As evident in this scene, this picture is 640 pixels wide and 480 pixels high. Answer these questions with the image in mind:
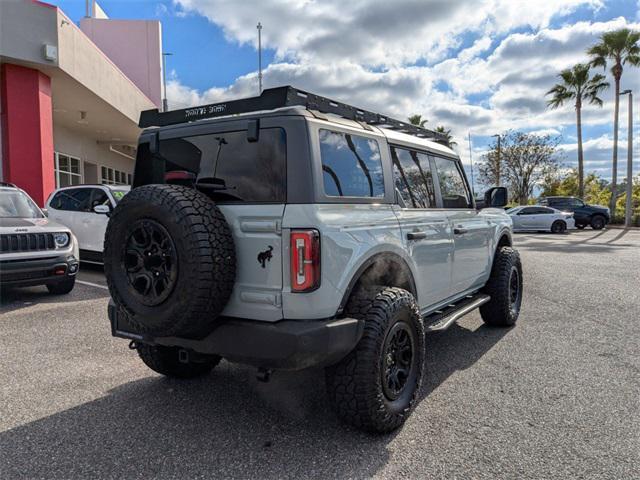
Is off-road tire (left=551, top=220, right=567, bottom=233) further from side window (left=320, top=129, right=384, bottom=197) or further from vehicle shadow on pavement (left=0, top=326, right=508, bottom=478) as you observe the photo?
side window (left=320, top=129, right=384, bottom=197)

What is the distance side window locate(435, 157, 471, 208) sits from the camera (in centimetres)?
464

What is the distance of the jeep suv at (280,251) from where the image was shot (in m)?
2.72

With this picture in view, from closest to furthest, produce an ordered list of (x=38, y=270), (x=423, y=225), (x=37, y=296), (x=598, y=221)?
1. (x=423, y=225)
2. (x=38, y=270)
3. (x=37, y=296)
4. (x=598, y=221)

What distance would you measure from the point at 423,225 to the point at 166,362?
7.62ft

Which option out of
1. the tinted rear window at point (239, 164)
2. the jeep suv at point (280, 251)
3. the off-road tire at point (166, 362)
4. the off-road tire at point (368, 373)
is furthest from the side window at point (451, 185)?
the off-road tire at point (166, 362)

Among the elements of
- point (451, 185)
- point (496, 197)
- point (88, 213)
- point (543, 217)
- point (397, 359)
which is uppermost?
point (451, 185)

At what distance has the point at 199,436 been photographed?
309 centimetres

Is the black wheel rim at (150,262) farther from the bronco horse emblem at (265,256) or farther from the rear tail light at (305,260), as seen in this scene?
the rear tail light at (305,260)

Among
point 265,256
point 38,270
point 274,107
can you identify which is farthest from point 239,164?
point 38,270

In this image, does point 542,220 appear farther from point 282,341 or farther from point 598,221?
point 282,341

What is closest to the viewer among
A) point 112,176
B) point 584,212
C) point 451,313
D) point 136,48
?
point 451,313

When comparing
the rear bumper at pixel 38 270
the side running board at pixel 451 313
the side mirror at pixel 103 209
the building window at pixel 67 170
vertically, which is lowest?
the side running board at pixel 451 313

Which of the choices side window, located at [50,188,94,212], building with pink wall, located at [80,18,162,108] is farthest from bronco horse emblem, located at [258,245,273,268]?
building with pink wall, located at [80,18,162,108]

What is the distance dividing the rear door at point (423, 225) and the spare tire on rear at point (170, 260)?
143 cm
